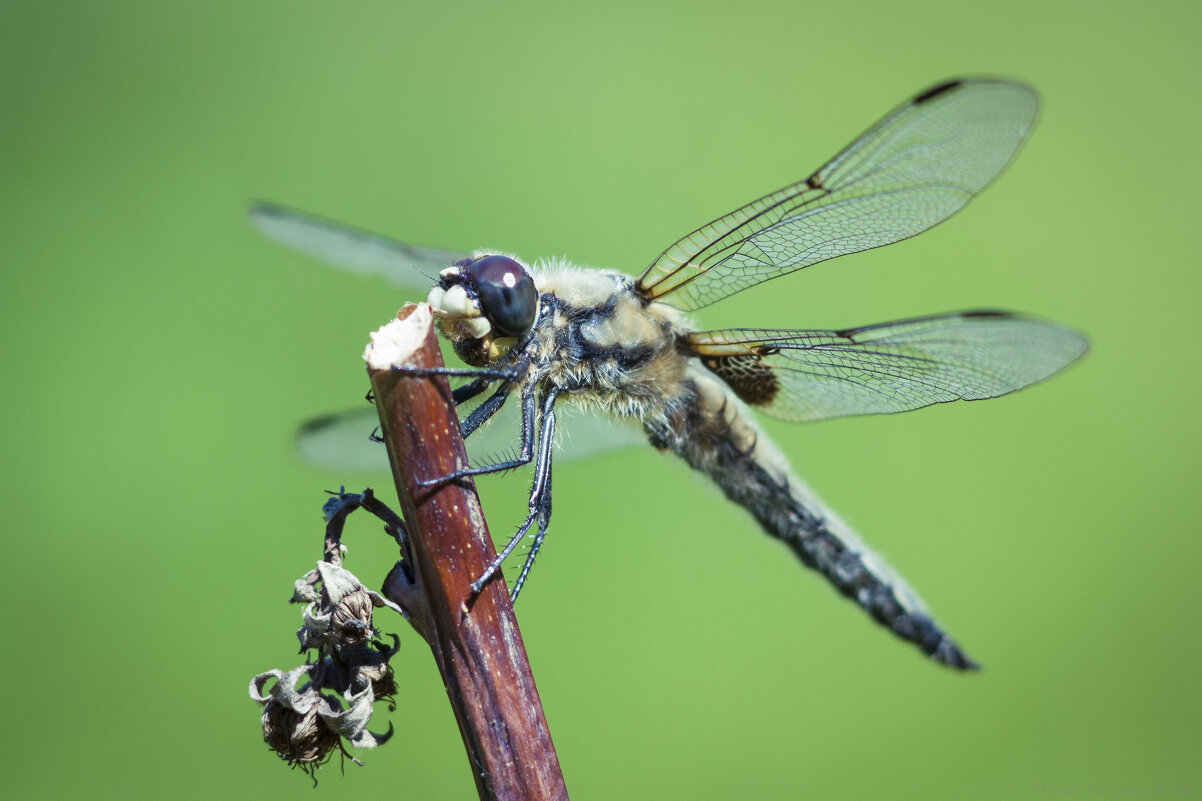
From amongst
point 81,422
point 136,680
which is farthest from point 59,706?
point 81,422

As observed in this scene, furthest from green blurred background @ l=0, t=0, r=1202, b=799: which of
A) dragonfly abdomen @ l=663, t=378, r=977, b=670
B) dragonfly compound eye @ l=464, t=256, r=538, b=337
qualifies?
dragonfly compound eye @ l=464, t=256, r=538, b=337

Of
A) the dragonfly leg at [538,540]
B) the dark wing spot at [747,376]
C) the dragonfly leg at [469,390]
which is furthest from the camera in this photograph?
the dark wing spot at [747,376]

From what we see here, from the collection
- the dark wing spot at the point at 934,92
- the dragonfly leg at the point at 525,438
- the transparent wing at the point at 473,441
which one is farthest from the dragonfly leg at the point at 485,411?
the dark wing spot at the point at 934,92

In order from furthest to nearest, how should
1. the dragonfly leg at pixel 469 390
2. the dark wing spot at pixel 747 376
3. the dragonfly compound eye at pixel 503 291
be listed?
1. the dark wing spot at pixel 747 376
2. the dragonfly leg at pixel 469 390
3. the dragonfly compound eye at pixel 503 291

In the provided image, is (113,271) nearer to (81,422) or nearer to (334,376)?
(81,422)

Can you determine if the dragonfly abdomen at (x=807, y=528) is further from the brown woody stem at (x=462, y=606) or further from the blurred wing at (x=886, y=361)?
the brown woody stem at (x=462, y=606)
